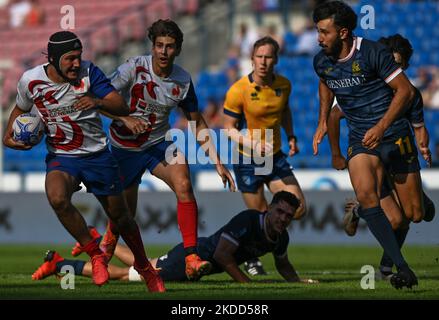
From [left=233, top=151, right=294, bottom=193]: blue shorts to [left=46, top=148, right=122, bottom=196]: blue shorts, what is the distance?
3417 mm

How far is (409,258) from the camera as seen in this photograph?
51.9ft

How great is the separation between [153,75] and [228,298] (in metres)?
2.85

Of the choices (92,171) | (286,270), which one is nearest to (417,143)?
(286,270)

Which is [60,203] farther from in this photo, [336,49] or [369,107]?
[369,107]

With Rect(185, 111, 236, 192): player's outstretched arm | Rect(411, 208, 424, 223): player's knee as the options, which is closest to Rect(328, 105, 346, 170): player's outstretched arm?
Rect(411, 208, 424, 223): player's knee

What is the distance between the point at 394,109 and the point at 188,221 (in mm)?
2240

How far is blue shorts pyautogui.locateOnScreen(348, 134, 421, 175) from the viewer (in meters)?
10.7

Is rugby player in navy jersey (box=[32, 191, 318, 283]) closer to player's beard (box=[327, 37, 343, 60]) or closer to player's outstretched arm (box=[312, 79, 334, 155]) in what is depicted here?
player's outstretched arm (box=[312, 79, 334, 155])

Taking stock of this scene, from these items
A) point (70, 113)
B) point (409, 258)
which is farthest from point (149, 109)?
point (409, 258)

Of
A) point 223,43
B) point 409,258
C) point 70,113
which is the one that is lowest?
point 409,258

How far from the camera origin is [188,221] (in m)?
10.7

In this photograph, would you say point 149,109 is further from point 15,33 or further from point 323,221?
point 15,33

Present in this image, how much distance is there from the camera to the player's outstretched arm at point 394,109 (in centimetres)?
985

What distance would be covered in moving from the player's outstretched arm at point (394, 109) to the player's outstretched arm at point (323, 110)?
0.87m
